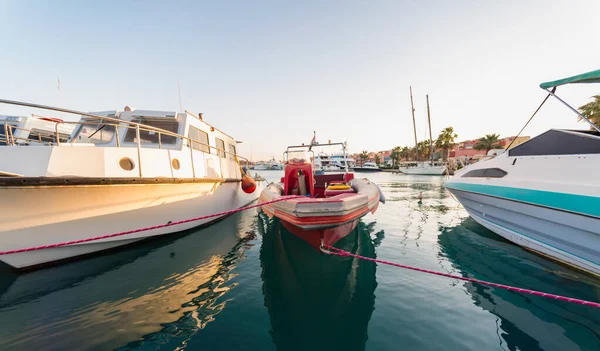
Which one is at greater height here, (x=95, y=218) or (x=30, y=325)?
(x=95, y=218)

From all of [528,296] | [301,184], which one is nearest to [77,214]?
[301,184]

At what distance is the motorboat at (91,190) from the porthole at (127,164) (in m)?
0.02

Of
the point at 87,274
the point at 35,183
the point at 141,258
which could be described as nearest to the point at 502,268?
the point at 141,258

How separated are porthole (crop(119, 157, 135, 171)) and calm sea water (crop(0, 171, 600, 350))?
192cm

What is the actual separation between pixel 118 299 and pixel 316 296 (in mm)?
3015

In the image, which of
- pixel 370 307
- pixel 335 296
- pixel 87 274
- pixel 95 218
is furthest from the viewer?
pixel 95 218

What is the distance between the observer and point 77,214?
443cm

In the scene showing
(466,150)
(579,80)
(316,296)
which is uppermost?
(466,150)

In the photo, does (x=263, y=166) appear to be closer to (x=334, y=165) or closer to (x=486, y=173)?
(x=334, y=165)

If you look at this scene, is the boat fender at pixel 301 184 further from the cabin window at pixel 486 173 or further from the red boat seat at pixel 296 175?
the cabin window at pixel 486 173

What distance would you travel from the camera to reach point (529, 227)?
478 cm

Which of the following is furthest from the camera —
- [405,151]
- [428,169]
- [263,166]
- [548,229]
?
[263,166]

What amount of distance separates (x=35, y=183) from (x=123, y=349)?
133 inches

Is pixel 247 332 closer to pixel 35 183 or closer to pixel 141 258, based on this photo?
pixel 141 258
